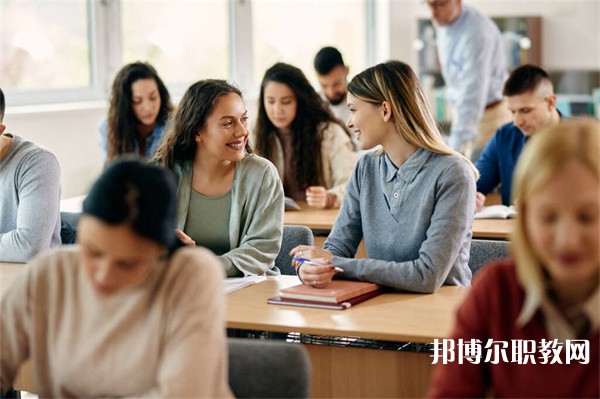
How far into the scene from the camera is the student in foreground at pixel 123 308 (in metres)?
1.61

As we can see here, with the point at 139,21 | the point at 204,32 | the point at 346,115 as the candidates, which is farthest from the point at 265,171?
the point at 204,32

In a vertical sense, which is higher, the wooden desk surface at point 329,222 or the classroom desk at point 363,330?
the wooden desk surface at point 329,222

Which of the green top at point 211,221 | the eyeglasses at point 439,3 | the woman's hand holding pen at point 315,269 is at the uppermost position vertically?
the eyeglasses at point 439,3

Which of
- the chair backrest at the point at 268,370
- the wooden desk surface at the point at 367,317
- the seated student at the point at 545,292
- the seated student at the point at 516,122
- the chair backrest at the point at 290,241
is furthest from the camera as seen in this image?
the seated student at the point at 516,122

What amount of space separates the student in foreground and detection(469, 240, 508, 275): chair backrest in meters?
1.55

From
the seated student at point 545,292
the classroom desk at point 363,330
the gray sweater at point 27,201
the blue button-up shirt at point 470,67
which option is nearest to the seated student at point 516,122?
the blue button-up shirt at point 470,67

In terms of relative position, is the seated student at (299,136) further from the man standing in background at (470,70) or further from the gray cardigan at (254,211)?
the gray cardigan at (254,211)

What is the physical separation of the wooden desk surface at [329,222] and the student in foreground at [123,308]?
6.19ft

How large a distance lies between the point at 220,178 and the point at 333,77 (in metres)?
2.63

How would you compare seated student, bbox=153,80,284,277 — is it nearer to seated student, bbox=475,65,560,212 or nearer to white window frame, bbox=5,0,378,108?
seated student, bbox=475,65,560,212

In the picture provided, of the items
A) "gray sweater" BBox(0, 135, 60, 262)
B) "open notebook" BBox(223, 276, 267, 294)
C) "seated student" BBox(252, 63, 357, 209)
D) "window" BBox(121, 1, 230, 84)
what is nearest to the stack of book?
"open notebook" BBox(223, 276, 267, 294)

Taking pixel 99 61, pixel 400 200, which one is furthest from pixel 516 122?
pixel 99 61

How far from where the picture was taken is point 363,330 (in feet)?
7.72

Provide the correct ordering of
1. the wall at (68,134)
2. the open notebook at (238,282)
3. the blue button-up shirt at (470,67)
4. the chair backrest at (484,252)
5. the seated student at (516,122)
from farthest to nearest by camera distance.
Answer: the blue button-up shirt at (470,67) < the wall at (68,134) < the seated student at (516,122) < the chair backrest at (484,252) < the open notebook at (238,282)
